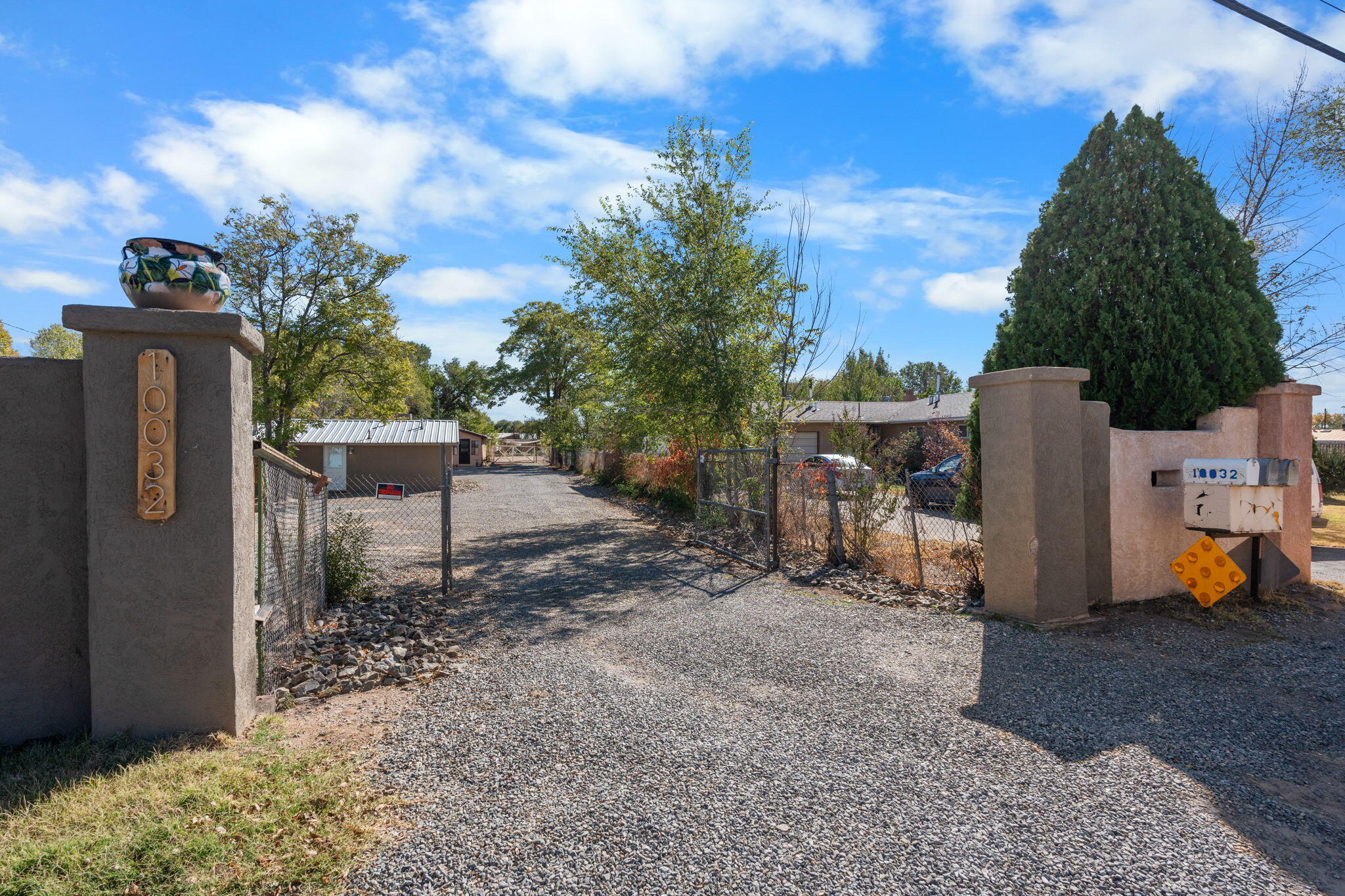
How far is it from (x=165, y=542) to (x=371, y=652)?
2.40 metres

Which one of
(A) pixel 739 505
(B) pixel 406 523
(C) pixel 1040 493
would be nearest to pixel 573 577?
(A) pixel 739 505

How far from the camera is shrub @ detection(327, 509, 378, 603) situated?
7.70 m

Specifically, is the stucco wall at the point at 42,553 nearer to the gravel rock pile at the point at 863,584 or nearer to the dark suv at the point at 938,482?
the gravel rock pile at the point at 863,584

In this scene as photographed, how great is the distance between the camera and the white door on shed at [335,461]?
1046 inches

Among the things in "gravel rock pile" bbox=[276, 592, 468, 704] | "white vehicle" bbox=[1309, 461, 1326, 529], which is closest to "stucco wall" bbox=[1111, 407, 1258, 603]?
"white vehicle" bbox=[1309, 461, 1326, 529]

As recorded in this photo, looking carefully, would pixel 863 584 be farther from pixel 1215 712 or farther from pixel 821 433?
pixel 821 433

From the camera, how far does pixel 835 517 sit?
9.39 metres

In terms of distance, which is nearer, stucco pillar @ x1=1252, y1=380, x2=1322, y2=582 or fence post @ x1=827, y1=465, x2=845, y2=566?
stucco pillar @ x1=1252, y1=380, x2=1322, y2=582

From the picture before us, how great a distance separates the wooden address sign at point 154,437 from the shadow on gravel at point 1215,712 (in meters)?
4.82

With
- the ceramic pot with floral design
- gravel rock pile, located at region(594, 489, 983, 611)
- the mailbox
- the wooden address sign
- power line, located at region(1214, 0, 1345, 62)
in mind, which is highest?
power line, located at region(1214, 0, 1345, 62)

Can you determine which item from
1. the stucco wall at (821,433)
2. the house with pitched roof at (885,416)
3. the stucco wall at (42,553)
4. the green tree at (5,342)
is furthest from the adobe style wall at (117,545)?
the green tree at (5,342)

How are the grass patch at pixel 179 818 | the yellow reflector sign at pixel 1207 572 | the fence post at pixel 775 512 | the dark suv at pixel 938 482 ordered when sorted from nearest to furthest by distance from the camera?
the grass patch at pixel 179 818
the yellow reflector sign at pixel 1207 572
the fence post at pixel 775 512
the dark suv at pixel 938 482

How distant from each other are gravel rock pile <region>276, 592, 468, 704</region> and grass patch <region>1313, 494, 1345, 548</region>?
14.6 meters

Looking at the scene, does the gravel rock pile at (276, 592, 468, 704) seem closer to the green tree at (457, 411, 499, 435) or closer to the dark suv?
the dark suv
